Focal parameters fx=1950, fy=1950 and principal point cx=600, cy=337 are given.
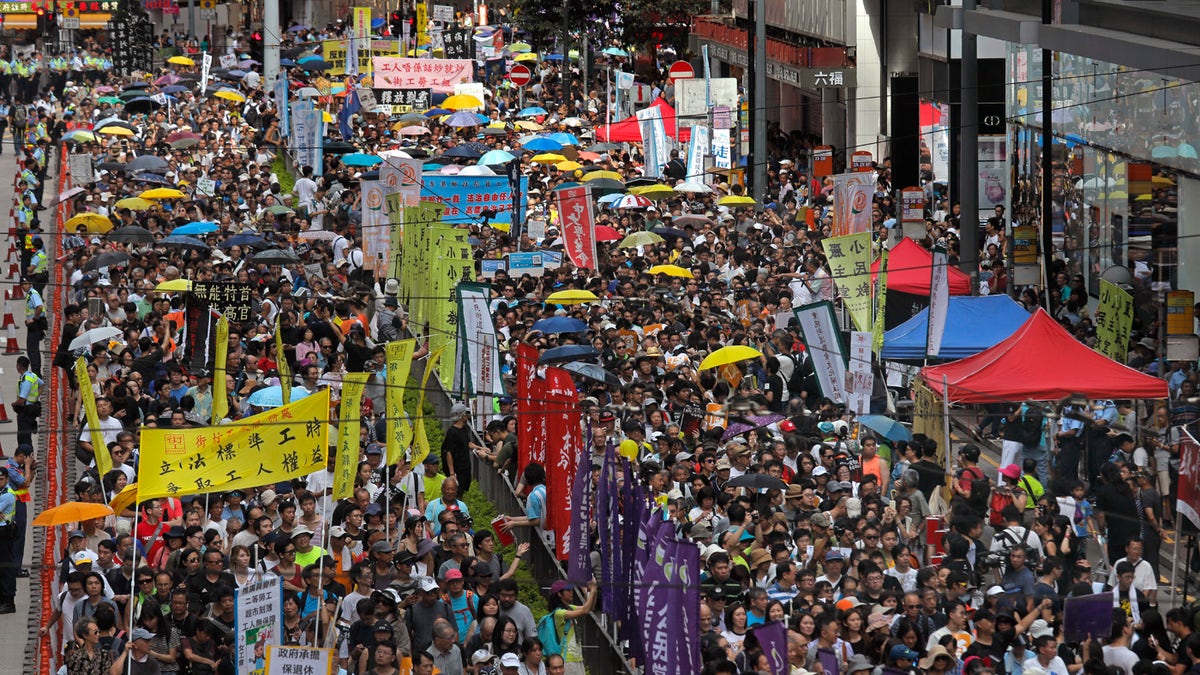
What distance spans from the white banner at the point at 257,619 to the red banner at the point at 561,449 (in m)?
3.49

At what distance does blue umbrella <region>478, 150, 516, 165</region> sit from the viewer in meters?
32.8

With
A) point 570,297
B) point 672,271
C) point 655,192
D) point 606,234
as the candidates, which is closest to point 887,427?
point 570,297

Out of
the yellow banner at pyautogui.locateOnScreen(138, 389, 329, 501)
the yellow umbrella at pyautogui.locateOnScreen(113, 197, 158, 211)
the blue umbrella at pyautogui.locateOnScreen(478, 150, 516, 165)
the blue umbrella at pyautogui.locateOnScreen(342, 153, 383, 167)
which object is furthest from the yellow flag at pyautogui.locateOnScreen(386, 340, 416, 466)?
the blue umbrella at pyautogui.locateOnScreen(342, 153, 383, 167)

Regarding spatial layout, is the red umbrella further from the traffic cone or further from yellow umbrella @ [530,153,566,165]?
the traffic cone

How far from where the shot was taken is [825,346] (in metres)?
17.9

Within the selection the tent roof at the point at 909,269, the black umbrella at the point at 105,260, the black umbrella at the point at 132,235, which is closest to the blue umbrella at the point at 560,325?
the tent roof at the point at 909,269

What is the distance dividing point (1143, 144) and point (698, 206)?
943cm

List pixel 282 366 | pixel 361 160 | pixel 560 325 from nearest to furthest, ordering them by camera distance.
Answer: pixel 282 366 < pixel 560 325 < pixel 361 160

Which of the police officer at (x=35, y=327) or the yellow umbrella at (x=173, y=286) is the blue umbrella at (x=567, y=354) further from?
the police officer at (x=35, y=327)

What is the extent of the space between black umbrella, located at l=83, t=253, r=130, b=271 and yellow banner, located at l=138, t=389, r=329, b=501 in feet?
39.3

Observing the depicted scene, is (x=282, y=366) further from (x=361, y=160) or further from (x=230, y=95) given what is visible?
(x=230, y=95)

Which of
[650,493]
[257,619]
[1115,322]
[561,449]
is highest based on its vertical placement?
[1115,322]

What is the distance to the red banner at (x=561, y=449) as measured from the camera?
1558 centimetres

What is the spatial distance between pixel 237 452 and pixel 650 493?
3.15m
